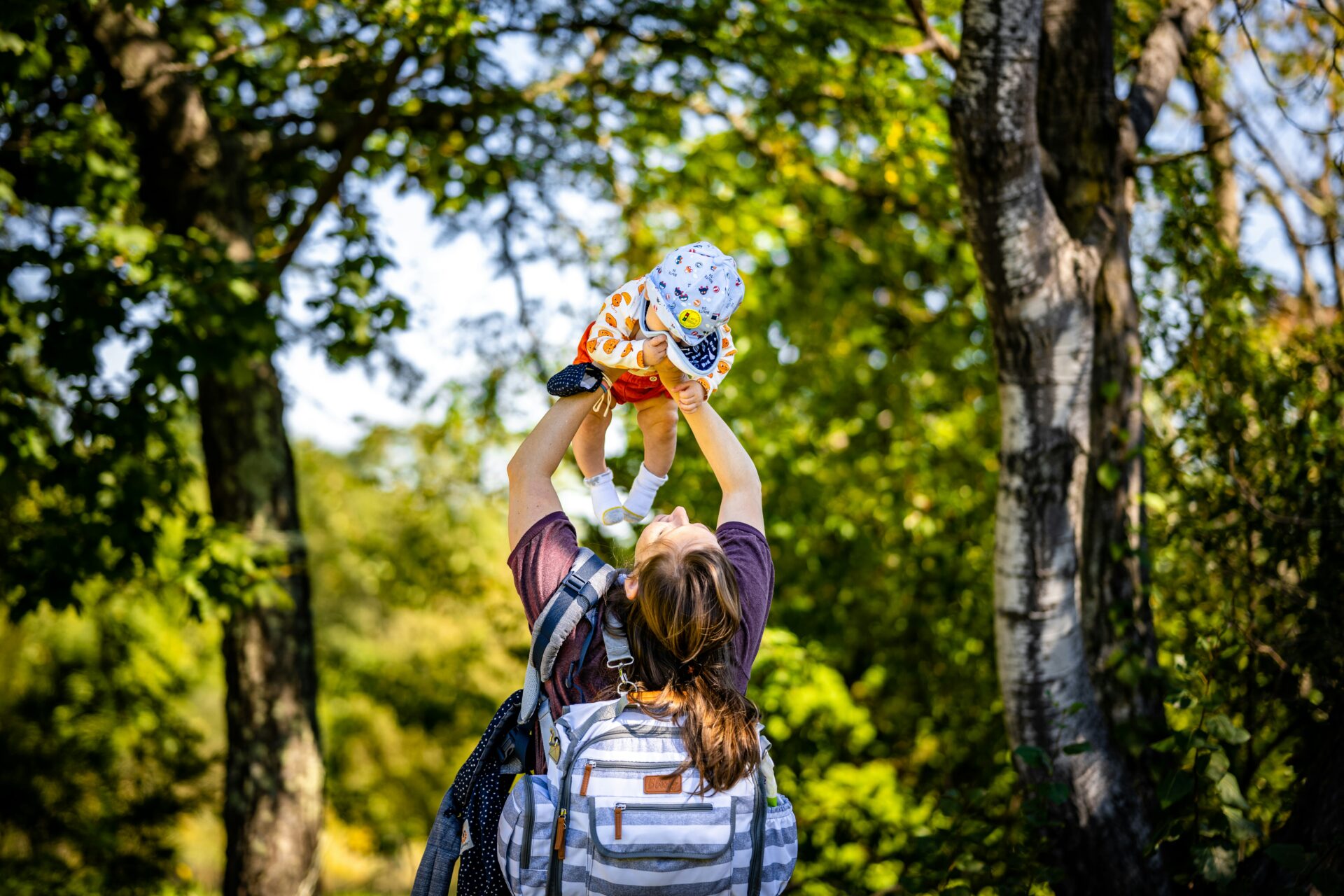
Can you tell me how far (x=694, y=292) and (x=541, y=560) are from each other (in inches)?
29.8

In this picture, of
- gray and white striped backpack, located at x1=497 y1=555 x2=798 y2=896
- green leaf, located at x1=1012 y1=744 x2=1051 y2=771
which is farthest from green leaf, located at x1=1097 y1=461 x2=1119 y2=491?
gray and white striped backpack, located at x1=497 y1=555 x2=798 y2=896

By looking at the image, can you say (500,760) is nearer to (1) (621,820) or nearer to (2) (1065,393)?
(1) (621,820)

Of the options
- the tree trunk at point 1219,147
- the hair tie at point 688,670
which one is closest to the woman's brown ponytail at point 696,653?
the hair tie at point 688,670

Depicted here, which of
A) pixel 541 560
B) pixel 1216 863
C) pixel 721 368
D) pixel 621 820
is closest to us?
pixel 621 820

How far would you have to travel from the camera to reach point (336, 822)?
1298 cm

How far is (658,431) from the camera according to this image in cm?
277

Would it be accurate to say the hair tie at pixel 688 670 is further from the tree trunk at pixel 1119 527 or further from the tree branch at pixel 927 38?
the tree branch at pixel 927 38

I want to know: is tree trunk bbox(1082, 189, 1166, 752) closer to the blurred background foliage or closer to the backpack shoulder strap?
the blurred background foliage

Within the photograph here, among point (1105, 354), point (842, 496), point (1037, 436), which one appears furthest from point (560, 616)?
point (842, 496)

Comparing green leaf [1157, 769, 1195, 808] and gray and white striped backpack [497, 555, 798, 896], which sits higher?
gray and white striped backpack [497, 555, 798, 896]

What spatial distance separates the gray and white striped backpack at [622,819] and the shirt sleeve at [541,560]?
0.24 m

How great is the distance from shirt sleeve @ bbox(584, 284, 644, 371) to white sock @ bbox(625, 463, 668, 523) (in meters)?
0.52

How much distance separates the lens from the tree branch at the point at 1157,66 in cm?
359

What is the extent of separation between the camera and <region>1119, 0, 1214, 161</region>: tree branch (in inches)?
141
